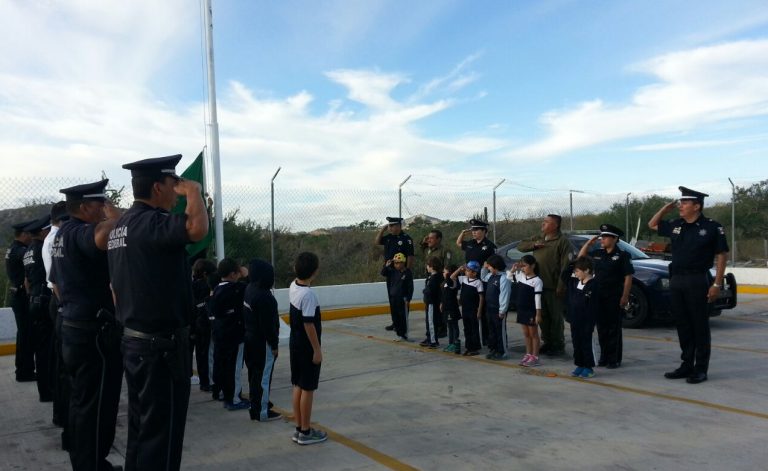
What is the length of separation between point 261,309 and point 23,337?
3.61m

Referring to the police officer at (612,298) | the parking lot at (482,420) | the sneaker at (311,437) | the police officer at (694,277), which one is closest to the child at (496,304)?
the parking lot at (482,420)

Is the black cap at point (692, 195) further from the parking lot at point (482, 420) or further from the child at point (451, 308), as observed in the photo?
the child at point (451, 308)

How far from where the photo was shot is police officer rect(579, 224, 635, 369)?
7009mm

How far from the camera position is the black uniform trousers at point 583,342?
6594 mm

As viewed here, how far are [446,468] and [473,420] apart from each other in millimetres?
1108

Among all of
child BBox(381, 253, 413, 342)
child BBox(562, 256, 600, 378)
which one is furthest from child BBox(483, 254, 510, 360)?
child BBox(381, 253, 413, 342)

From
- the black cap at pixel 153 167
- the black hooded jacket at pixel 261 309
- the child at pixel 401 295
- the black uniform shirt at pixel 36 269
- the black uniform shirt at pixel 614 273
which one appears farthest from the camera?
the child at pixel 401 295

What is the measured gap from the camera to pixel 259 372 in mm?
5137

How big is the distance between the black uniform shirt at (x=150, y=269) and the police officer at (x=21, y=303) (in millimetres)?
4308

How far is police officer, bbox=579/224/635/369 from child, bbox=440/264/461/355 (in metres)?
1.90

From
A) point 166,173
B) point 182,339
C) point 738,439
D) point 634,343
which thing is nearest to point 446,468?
point 182,339

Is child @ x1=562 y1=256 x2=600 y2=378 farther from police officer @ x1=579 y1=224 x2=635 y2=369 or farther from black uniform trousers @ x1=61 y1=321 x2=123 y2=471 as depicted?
black uniform trousers @ x1=61 y1=321 x2=123 y2=471

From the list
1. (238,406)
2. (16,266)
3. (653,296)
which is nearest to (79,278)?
(238,406)

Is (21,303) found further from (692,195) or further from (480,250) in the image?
(692,195)
